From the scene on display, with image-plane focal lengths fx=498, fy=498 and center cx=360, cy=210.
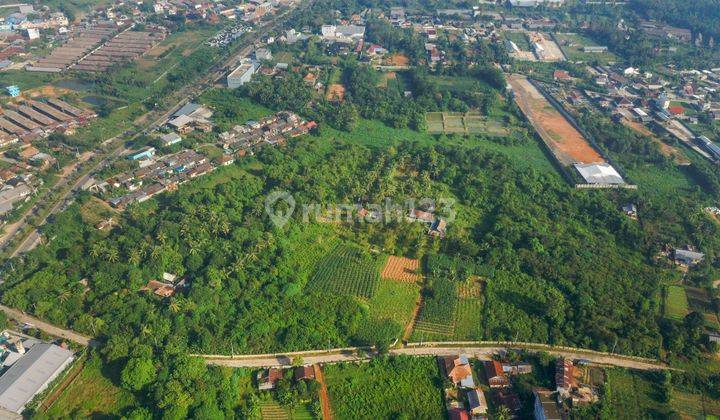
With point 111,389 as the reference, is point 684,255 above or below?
above

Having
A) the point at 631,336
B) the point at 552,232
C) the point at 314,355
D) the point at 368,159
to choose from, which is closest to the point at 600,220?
the point at 552,232

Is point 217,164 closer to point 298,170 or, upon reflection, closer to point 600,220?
point 298,170

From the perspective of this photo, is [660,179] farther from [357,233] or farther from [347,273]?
[347,273]

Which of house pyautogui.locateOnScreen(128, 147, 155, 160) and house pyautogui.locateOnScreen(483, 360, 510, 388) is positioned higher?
house pyautogui.locateOnScreen(483, 360, 510, 388)

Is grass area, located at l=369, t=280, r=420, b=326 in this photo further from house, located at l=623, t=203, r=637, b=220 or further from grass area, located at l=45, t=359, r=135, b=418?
house, located at l=623, t=203, r=637, b=220

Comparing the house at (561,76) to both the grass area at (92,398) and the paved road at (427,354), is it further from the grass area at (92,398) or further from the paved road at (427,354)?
the grass area at (92,398)

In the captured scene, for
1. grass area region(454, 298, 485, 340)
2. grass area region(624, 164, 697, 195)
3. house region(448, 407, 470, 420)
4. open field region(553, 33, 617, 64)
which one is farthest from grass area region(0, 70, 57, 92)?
open field region(553, 33, 617, 64)

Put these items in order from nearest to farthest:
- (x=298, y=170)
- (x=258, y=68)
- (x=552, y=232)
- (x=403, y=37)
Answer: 1. (x=552, y=232)
2. (x=298, y=170)
3. (x=258, y=68)
4. (x=403, y=37)
